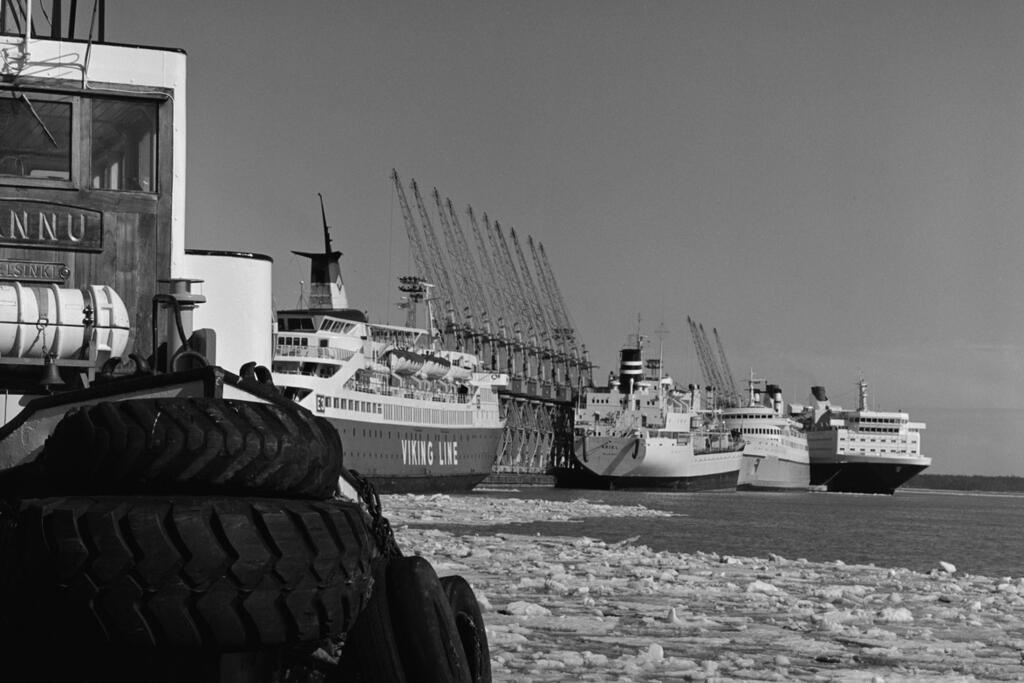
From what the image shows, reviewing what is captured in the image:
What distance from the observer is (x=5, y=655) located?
5.03m

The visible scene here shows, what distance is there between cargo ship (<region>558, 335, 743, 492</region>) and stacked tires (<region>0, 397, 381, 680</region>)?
9918 centimetres

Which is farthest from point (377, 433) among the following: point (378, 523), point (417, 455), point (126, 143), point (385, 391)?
point (378, 523)

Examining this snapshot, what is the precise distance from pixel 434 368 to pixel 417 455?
738cm

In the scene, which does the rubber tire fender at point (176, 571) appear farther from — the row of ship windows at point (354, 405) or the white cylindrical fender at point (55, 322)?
the row of ship windows at point (354, 405)

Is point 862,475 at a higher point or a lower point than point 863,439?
lower

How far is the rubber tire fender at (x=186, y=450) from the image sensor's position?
15.2ft

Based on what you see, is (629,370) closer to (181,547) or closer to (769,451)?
(769,451)

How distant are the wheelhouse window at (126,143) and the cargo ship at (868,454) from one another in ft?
409

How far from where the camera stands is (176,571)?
4.39 metres

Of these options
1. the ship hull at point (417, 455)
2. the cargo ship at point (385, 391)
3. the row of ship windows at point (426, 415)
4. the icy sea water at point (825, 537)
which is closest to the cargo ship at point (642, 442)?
the cargo ship at point (385, 391)

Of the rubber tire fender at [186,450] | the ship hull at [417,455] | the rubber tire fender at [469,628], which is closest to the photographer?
the rubber tire fender at [186,450]

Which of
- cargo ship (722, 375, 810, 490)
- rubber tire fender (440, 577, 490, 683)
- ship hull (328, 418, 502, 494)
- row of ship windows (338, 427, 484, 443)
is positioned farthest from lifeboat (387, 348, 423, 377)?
rubber tire fender (440, 577, 490, 683)

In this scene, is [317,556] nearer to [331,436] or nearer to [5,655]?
[331,436]

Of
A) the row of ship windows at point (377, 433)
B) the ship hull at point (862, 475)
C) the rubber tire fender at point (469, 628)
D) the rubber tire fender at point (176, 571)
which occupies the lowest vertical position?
the ship hull at point (862, 475)
